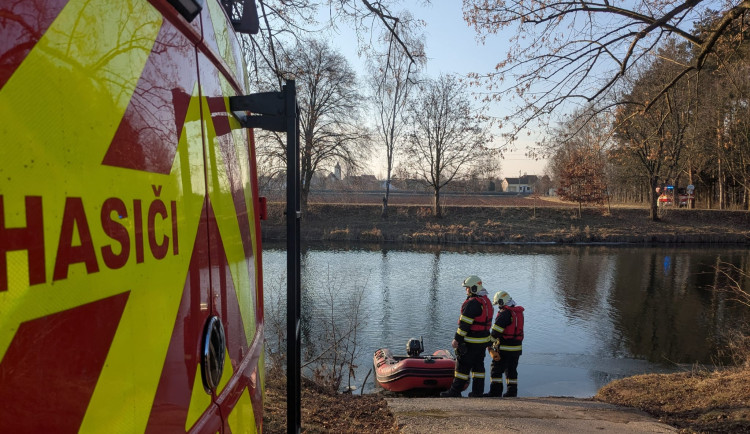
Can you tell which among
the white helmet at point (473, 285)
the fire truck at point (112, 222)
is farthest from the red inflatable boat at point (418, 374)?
the fire truck at point (112, 222)

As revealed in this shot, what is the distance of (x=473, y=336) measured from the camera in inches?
289

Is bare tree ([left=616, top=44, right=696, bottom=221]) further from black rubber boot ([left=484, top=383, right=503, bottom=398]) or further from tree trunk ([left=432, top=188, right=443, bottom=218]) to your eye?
tree trunk ([left=432, top=188, right=443, bottom=218])

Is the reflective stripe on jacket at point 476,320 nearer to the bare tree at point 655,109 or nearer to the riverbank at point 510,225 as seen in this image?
the bare tree at point 655,109

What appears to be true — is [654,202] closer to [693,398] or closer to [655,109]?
[655,109]

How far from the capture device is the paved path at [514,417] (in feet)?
16.1

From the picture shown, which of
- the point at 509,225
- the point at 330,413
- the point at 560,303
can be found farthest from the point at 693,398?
the point at 509,225

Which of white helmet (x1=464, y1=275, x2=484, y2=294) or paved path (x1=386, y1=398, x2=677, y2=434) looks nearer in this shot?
→ paved path (x1=386, y1=398, x2=677, y2=434)

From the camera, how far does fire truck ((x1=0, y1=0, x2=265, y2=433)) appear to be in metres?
0.75

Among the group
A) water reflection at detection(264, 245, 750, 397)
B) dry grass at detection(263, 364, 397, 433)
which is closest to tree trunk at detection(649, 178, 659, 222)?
water reflection at detection(264, 245, 750, 397)

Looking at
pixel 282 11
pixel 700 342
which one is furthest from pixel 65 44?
pixel 700 342

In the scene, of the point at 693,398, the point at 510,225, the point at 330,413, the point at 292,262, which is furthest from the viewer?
the point at 510,225

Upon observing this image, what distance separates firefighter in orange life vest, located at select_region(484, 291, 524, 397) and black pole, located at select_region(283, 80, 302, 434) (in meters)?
5.70

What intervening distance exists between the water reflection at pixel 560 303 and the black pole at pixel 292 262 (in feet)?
24.1

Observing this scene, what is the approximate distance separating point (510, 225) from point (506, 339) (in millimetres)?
25681
